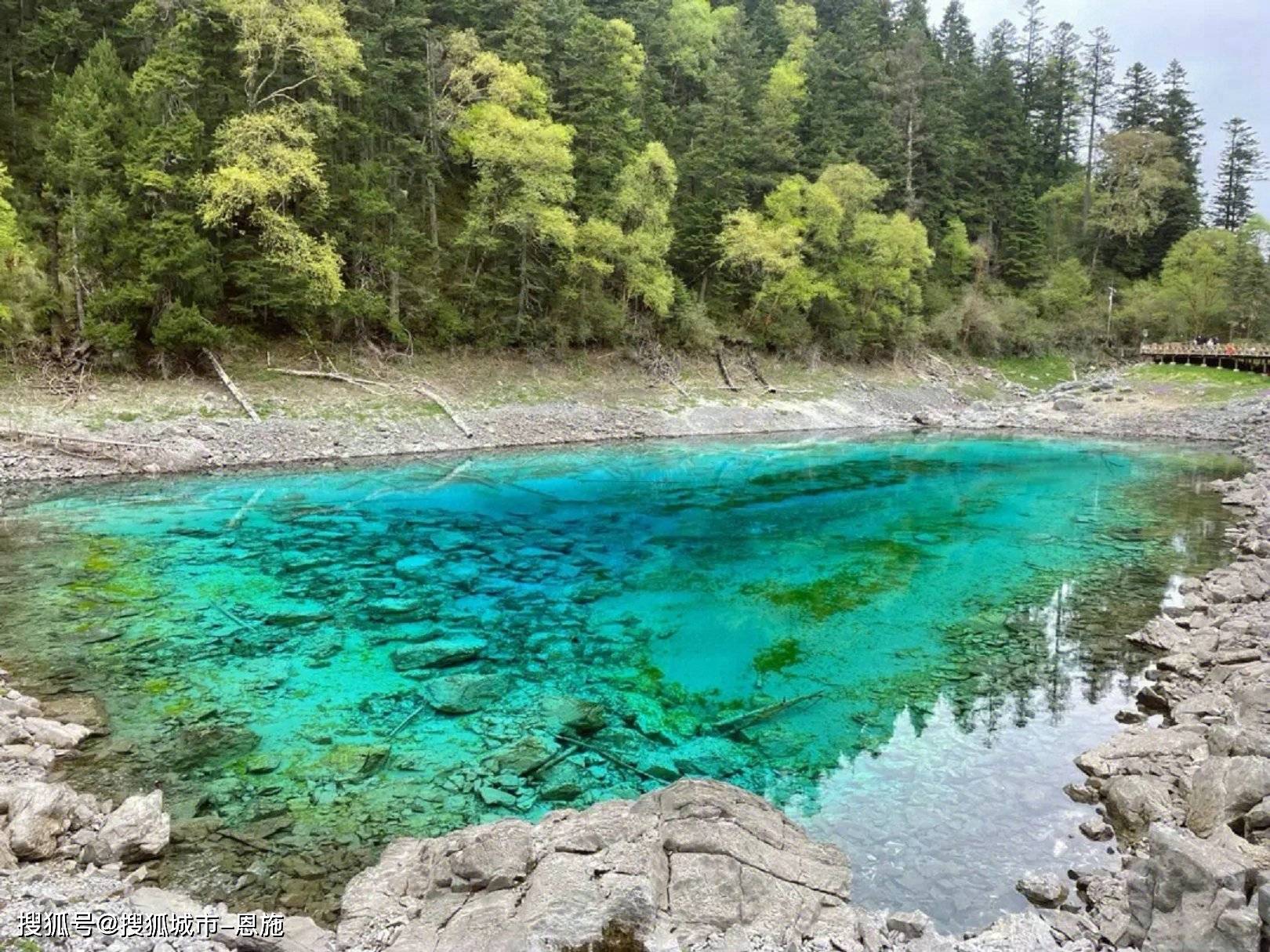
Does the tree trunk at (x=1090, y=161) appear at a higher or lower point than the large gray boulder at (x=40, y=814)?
higher

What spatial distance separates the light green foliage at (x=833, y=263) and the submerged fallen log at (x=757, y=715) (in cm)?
3647

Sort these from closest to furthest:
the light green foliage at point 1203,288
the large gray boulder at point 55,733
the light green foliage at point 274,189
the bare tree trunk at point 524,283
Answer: the large gray boulder at point 55,733, the light green foliage at point 274,189, the bare tree trunk at point 524,283, the light green foliage at point 1203,288

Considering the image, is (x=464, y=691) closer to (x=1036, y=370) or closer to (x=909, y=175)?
(x=1036, y=370)

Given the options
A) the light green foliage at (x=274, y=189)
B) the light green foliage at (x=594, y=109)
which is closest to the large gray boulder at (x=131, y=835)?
the light green foliage at (x=274, y=189)

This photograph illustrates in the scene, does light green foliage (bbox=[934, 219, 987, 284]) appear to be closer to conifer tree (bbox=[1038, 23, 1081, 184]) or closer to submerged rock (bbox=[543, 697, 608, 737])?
conifer tree (bbox=[1038, 23, 1081, 184])

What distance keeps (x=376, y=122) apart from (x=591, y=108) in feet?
35.8

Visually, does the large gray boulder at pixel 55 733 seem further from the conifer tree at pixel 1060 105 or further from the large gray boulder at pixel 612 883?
the conifer tree at pixel 1060 105

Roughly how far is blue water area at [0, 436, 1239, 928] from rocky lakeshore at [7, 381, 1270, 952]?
Result: 19.0 inches

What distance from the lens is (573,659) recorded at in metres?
10.4

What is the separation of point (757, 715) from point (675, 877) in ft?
12.7

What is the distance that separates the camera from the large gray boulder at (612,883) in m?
4.60

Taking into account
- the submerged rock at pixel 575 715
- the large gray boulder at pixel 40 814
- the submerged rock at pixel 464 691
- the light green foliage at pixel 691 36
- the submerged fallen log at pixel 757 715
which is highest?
the light green foliage at pixel 691 36

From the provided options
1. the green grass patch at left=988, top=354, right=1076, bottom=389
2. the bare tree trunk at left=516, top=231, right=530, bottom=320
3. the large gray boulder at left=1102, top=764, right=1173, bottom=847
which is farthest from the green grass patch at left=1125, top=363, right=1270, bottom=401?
the large gray boulder at left=1102, top=764, right=1173, bottom=847

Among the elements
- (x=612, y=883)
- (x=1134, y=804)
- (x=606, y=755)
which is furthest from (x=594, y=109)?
(x=612, y=883)
